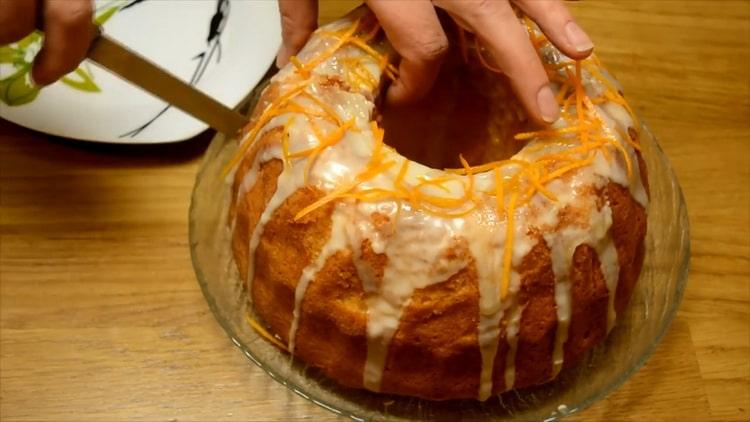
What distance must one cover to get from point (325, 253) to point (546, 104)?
0.28 m

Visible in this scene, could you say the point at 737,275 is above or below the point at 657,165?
below

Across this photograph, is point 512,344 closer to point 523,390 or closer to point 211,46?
point 523,390

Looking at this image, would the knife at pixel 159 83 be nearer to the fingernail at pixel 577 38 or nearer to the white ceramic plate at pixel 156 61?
the white ceramic plate at pixel 156 61

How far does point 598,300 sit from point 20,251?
76cm

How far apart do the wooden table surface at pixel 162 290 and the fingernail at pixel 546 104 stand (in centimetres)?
39

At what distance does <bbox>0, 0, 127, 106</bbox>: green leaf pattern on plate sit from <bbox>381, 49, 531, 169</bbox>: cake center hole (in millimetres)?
490

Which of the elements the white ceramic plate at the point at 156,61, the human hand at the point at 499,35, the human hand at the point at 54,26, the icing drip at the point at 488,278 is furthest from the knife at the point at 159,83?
the icing drip at the point at 488,278

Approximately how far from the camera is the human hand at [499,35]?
2.83 feet

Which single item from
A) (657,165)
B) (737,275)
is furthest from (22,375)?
(737,275)

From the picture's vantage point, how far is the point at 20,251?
1.13 metres

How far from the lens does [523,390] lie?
97cm

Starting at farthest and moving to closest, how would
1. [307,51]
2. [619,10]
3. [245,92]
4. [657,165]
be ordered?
[619,10] < [245,92] < [657,165] < [307,51]

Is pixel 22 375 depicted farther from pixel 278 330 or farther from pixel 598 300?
pixel 598 300

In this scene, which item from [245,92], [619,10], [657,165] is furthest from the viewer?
[619,10]
